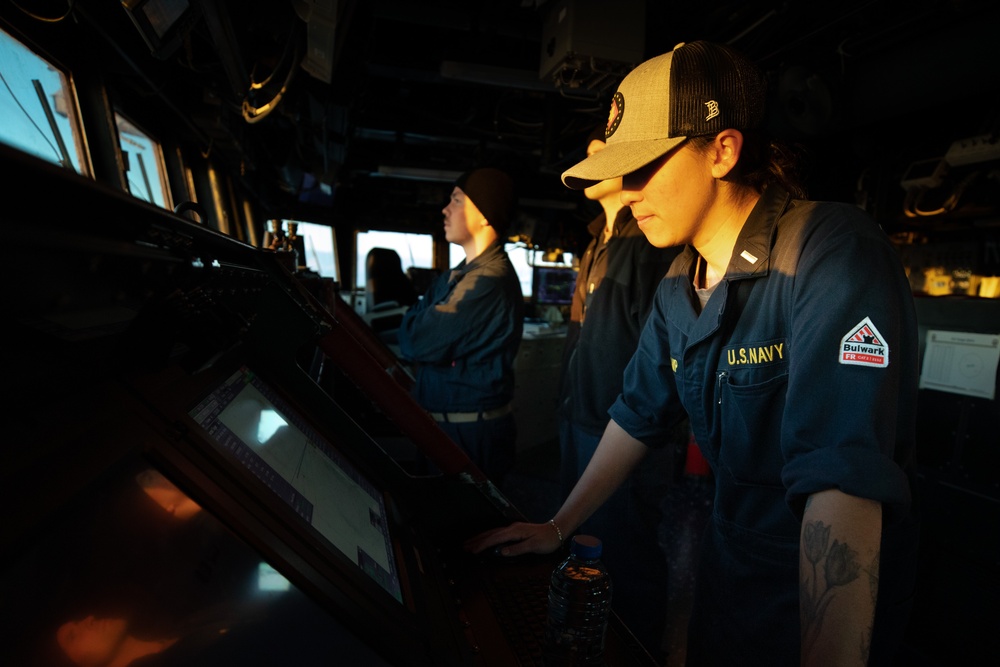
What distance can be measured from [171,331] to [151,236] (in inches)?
4.8

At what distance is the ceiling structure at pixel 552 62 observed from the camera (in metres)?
2.41

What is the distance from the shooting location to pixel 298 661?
502 mm

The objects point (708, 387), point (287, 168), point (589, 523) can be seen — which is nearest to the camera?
point (708, 387)

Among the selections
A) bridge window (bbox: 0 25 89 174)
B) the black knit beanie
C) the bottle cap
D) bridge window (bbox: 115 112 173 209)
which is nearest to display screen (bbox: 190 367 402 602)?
the bottle cap

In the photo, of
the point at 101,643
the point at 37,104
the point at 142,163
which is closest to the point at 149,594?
the point at 101,643

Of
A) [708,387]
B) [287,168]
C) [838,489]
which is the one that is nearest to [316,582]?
[838,489]

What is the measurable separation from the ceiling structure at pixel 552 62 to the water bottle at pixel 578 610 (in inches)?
72.6

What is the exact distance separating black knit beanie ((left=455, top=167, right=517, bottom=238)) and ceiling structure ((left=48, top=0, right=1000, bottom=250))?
0.74m

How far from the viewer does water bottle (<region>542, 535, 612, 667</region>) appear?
0.77 m

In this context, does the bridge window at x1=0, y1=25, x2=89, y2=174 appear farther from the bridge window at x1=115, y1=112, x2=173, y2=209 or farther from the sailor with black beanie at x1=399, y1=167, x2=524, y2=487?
the sailor with black beanie at x1=399, y1=167, x2=524, y2=487

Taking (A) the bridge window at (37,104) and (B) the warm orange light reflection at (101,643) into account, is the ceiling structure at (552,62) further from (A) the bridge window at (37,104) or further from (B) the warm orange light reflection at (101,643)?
(B) the warm orange light reflection at (101,643)

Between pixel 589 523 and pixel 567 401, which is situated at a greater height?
pixel 567 401

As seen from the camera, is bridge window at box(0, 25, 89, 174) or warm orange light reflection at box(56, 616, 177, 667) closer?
warm orange light reflection at box(56, 616, 177, 667)

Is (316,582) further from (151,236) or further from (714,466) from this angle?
(714,466)
